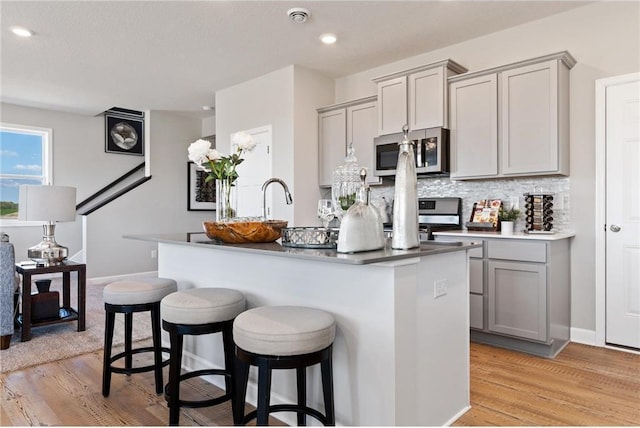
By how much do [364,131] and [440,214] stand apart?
1.25 metres

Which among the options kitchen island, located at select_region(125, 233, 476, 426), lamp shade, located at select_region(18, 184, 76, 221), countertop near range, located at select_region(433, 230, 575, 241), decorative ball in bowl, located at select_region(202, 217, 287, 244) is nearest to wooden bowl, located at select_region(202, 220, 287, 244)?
decorative ball in bowl, located at select_region(202, 217, 287, 244)

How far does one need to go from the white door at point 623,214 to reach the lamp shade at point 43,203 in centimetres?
471

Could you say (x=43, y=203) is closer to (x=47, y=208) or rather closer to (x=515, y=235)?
(x=47, y=208)

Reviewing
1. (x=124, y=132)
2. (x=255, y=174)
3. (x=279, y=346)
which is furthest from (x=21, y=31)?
(x=279, y=346)

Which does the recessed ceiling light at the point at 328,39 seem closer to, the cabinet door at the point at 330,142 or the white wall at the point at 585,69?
the cabinet door at the point at 330,142

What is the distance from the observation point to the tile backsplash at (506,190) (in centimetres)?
350

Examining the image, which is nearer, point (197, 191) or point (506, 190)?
point (506, 190)

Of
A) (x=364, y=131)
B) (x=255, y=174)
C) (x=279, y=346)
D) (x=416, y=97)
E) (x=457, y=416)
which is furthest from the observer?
(x=255, y=174)

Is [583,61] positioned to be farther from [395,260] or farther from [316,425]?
[316,425]

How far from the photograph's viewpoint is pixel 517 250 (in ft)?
10.4

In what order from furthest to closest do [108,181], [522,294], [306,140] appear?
[108,181]
[306,140]
[522,294]

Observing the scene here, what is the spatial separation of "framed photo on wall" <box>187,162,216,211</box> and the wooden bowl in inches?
208

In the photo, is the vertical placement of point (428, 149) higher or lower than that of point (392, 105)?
lower

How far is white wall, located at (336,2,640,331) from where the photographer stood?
3238 millimetres
